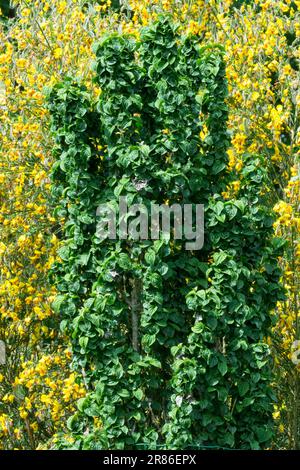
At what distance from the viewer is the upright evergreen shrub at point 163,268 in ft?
15.1

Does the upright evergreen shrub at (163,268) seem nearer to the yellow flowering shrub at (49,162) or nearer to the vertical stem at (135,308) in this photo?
the vertical stem at (135,308)

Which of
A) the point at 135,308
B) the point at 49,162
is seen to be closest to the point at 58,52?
the point at 49,162

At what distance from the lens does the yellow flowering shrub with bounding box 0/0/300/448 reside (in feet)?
17.9

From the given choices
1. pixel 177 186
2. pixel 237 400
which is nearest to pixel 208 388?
pixel 237 400

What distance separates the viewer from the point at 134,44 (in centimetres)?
477

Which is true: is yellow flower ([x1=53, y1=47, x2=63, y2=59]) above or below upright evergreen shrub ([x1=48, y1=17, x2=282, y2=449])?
above

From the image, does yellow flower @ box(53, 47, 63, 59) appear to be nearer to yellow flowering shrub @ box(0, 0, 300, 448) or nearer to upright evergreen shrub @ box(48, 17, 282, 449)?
yellow flowering shrub @ box(0, 0, 300, 448)

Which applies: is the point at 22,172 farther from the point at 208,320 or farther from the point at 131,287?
the point at 208,320

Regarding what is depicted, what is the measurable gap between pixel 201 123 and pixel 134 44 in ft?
1.67

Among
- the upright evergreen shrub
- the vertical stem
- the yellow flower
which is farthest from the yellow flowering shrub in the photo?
the vertical stem

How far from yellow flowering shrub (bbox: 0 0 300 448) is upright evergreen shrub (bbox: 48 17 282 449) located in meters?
0.55

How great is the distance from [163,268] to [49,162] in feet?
4.28

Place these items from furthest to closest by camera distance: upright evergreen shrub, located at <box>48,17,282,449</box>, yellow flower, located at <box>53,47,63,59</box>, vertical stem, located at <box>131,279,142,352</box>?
yellow flower, located at <box>53,47,63,59</box> < vertical stem, located at <box>131,279,142,352</box> < upright evergreen shrub, located at <box>48,17,282,449</box>

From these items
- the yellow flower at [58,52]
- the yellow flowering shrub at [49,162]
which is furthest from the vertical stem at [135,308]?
the yellow flower at [58,52]
